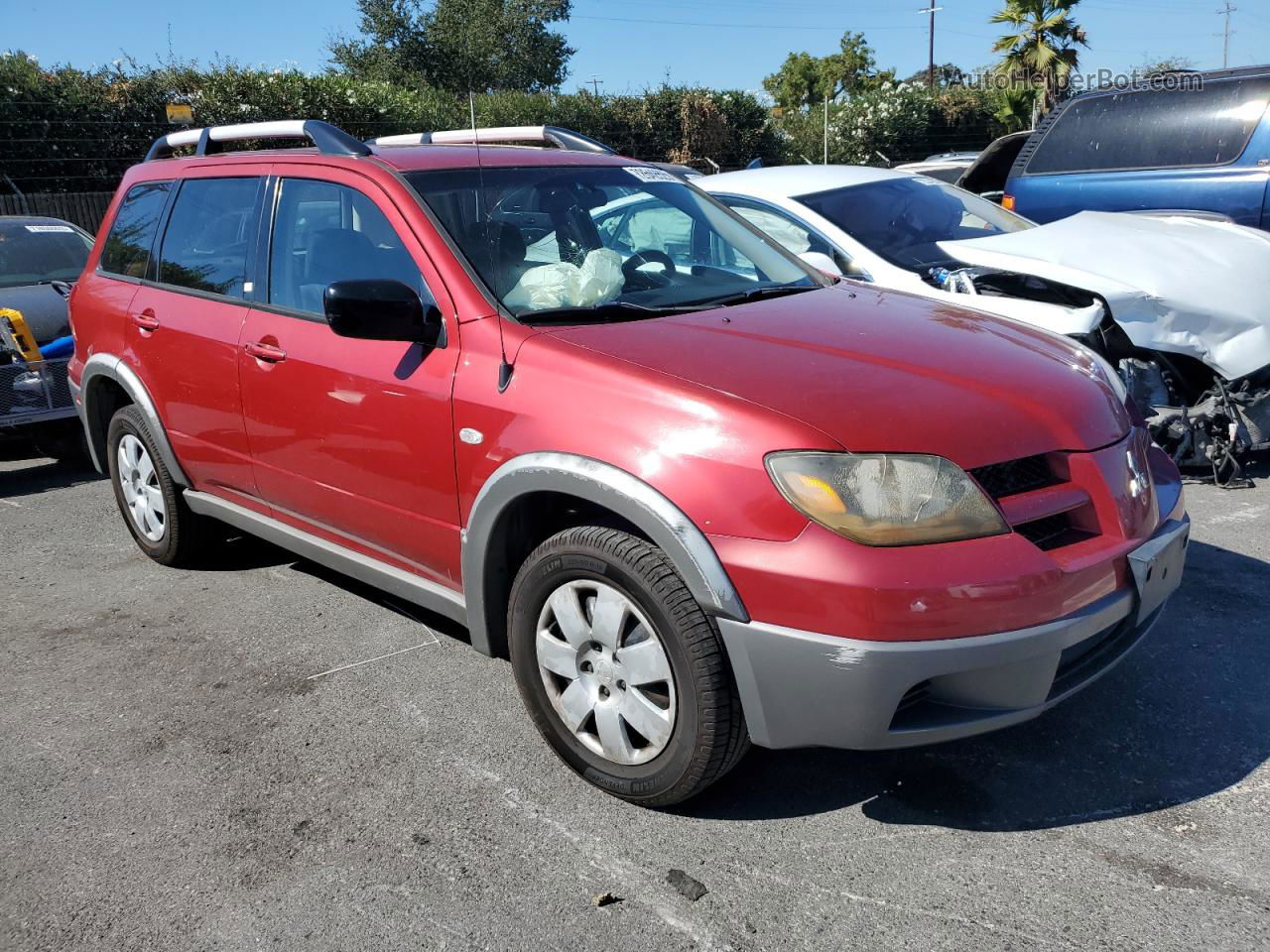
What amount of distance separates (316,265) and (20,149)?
552 inches

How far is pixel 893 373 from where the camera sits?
110 inches

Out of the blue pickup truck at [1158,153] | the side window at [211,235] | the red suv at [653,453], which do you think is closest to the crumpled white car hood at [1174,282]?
the blue pickup truck at [1158,153]

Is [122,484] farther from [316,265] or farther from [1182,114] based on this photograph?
[1182,114]

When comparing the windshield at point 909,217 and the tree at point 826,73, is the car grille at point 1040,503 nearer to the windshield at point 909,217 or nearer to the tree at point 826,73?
the windshield at point 909,217

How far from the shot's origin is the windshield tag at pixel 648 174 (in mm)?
4102

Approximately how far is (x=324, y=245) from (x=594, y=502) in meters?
1.63

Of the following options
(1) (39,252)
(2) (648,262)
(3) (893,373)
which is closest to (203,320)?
(2) (648,262)

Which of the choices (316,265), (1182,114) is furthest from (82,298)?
(1182,114)

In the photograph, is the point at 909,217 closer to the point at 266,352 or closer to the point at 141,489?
the point at 266,352

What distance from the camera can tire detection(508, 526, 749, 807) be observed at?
8.53 feet

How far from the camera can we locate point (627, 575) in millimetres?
2660

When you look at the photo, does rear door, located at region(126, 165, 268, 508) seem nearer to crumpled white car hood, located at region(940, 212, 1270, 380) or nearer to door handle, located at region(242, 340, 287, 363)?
door handle, located at region(242, 340, 287, 363)

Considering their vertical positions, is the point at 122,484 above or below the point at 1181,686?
above

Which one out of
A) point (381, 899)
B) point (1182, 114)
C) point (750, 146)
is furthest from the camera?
point (750, 146)
